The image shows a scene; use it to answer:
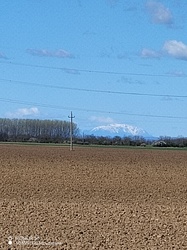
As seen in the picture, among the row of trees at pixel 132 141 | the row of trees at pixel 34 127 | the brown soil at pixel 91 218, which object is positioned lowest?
the brown soil at pixel 91 218

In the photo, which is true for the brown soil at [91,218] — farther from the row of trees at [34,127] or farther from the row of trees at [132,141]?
the row of trees at [34,127]

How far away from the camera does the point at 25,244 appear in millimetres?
11758

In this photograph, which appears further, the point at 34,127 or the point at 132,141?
the point at 34,127

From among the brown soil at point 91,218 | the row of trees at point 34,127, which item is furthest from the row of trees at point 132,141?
the brown soil at point 91,218

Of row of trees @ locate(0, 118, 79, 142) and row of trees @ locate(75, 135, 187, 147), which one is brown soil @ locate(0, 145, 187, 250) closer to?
row of trees @ locate(75, 135, 187, 147)

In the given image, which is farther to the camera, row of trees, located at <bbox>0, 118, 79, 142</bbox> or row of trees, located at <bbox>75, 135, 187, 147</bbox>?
row of trees, located at <bbox>0, 118, 79, 142</bbox>

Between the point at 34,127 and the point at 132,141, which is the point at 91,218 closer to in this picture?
the point at 132,141

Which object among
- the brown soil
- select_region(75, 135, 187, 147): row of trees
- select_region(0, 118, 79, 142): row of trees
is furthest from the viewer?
select_region(0, 118, 79, 142): row of trees

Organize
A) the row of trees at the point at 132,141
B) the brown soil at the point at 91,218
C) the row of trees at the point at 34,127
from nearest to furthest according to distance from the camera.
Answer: the brown soil at the point at 91,218, the row of trees at the point at 132,141, the row of trees at the point at 34,127

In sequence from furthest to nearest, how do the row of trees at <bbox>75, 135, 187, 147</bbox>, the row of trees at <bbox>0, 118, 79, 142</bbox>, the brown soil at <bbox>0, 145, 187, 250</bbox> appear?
the row of trees at <bbox>0, 118, 79, 142</bbox>
the row of trees at <bbox>75, 135, 187, 147</bbox>
the brown soil at <bbox>0, 145, 187, 250</bbox>

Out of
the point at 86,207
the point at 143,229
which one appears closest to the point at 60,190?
the point at 86,207

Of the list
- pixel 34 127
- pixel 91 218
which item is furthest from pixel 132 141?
pixel 91 218

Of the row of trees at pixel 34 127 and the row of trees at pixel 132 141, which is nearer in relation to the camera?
the row of trees at pixel 132 141

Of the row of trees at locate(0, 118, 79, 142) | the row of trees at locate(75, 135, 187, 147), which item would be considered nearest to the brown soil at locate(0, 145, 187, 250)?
the row of trees at locate(75, 135, 187, 147)
